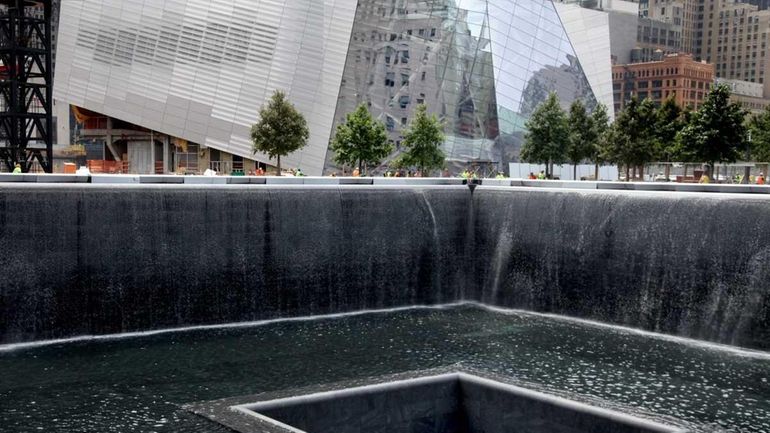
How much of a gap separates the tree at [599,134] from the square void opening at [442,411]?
41.0 m

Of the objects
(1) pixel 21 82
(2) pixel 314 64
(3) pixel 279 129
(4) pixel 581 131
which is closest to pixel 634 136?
(4) pixel 581 131

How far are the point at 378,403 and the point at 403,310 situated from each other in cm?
1107

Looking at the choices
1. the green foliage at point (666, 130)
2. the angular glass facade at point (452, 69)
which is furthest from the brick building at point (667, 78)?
the angular glass facade at point (452, 69)

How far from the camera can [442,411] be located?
17.2 meters

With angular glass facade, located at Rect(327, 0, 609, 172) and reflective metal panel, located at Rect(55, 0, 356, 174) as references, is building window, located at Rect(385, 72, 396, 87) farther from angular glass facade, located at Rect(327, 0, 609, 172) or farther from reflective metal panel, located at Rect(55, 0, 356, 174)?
reflective metal panel, located at Rect(55, 0, 356, 174)

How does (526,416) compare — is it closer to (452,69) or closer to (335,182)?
(335,182)

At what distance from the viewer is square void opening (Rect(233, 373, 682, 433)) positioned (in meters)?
15.4

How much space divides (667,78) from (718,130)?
9635cm

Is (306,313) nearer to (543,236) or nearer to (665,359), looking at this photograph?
(543,236)

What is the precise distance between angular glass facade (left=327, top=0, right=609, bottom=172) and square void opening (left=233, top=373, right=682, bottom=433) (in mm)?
41209

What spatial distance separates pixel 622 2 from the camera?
140875 mm

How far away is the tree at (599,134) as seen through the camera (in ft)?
186

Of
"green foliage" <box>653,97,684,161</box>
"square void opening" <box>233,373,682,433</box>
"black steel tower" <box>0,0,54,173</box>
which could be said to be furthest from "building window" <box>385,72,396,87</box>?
"square void opening" <box>233,373,682,433</box>

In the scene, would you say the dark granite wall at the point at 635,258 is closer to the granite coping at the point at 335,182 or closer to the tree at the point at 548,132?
the granite coping at the point at 335,182
